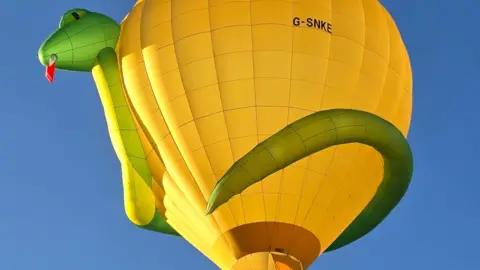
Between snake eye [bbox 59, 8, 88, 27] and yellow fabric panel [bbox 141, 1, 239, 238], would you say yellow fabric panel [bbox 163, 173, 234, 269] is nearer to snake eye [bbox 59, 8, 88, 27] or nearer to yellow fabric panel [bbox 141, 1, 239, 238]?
yellow fabric panel [bbox 141, 1, 239, 238]

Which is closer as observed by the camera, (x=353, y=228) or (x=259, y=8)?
(x=259, y=8)

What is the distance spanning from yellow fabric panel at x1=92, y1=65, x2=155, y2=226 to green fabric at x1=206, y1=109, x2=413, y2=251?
216 centimetres

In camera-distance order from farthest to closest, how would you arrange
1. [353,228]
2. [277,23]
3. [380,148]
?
[353,228] → [277,23] → [380,148]

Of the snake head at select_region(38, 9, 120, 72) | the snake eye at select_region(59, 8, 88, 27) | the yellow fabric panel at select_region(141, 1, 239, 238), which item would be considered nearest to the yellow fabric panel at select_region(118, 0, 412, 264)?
the yellow fabric panel at select_region(141, 1, 239, 238)

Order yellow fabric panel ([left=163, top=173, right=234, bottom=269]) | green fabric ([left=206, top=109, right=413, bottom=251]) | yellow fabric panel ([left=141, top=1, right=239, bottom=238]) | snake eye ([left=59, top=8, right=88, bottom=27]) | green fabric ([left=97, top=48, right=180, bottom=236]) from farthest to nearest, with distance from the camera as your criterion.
A: snake eye ([left=59, top=8, right=88, bottom=27]) < green fabric ([left=97, top=48, right=180, bottom=236]) < yellow fabric panel ([left=163, top=173, right=234, bottom=269]) < yellow fabric panel ([left=141, top=1, right=239, bottom=238]) < green fabric ([left=206, top=109, right=413, bottom=251])

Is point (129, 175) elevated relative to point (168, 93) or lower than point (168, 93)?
lower

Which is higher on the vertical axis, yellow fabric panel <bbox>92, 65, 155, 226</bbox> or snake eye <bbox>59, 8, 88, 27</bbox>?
snake eye <bbox>59, 8, 88, 27</bbox>

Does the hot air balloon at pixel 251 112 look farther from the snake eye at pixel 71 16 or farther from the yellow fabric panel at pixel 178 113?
the snake eye at pixel 71 16

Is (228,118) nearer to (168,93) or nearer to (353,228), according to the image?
(168,93)

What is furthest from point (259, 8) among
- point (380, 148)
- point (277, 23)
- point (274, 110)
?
point (380, 148)

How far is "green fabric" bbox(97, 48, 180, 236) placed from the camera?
44.2 ft

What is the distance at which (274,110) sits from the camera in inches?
501

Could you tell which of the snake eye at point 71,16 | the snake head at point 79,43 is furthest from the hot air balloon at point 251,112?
the snake eye at point 71,16

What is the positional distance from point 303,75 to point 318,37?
0.54m
